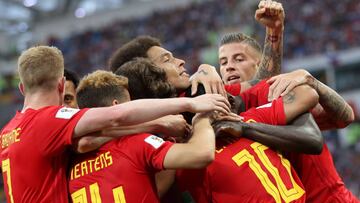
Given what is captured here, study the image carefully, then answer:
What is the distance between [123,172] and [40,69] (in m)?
0.79

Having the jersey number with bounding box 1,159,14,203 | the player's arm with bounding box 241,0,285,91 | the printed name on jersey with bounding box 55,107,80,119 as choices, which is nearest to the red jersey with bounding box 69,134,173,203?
the printed name on jersey with bounding box 55,107,80,119

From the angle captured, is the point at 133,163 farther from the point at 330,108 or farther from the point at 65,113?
the point at 330,108

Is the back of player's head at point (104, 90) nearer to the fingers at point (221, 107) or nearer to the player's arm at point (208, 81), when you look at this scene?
the player's arm at point (208, 81)

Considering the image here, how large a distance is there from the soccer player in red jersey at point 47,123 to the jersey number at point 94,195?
74 millimetres

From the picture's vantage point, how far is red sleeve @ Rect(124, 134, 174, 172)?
11.1 feet

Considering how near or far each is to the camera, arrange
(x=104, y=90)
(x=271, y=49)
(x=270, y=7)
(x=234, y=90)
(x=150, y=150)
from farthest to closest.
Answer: (x=271, y=49), (x=234, y=90), (x=270, y=7), (x=104, y=90), (x=150, y=150)

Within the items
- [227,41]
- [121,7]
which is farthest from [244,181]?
[121,7]

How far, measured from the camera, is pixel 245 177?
3596mm

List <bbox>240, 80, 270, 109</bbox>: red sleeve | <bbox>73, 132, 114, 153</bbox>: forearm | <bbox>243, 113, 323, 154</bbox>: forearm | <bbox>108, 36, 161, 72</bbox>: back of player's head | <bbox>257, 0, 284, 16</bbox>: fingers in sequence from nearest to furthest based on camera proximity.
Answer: <bbox>73, 132, 114, 153</bbox>: forearm → <bbox>243, 113, 323, 154</bbox>: forearm → <bbox>240, 80, 270, 109</bbox>: red sleeve → <bbox>257, 0, 284, 16</bbox>: fingers → <bbox>108, 36, 161, 72</bbox>: back of player's head

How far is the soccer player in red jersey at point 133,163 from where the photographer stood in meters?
3.35

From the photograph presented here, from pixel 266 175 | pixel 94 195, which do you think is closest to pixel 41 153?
pixel 94 195

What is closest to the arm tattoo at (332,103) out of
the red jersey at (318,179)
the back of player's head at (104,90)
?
the red jersey at (318,179)

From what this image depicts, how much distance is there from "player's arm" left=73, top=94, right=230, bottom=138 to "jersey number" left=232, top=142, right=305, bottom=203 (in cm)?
39

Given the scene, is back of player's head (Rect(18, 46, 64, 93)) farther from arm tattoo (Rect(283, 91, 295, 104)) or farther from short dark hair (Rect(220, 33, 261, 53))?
short dark hair (Rect(220, 33, 261, 53))
